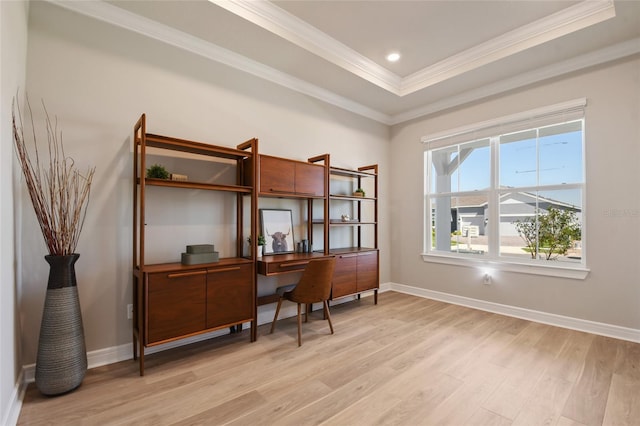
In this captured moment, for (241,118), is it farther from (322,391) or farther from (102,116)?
(322,391)

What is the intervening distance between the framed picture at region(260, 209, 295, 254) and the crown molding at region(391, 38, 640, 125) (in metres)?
2.79

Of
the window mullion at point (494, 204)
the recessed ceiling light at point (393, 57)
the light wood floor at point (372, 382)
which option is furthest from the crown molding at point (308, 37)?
the light wood floor at point (372, 382)

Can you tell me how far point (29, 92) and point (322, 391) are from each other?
3.06 meters

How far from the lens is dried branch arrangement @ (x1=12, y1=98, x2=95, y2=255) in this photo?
199cm

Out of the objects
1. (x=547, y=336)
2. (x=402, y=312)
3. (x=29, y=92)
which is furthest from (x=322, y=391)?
(x=29, y=92)

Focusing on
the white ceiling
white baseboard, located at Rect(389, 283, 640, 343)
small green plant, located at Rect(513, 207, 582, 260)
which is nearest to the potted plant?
the white ceiling

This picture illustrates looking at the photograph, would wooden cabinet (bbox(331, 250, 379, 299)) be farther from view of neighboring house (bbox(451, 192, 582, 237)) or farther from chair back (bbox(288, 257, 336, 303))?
view of neighboring house (bbox(451, 192, 582, 237))

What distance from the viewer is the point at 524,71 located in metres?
3.51

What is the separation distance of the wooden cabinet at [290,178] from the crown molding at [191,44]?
1.07m

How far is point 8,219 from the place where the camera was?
175 cm

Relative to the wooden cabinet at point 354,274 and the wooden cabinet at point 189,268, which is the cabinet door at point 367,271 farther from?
the wooden cabinet at point 189,268

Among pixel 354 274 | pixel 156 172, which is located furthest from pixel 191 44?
pixel 354 274

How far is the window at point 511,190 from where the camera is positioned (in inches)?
132

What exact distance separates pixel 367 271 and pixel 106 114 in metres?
3.30
